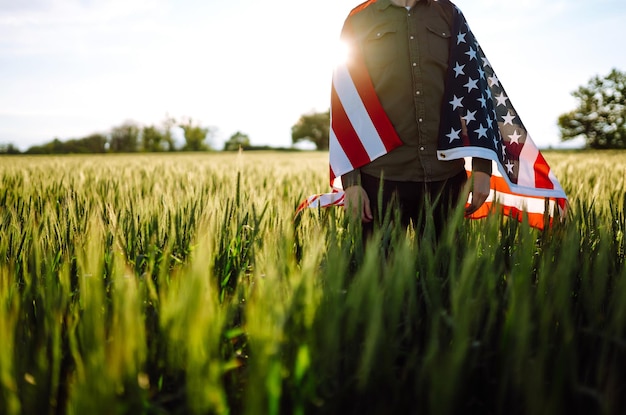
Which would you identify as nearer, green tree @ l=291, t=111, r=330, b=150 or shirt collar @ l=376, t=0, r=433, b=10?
shirt collar @ l=376, t=0, r=433, b=10

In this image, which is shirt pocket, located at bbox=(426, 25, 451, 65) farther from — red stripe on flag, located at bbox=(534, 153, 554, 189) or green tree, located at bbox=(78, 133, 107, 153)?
green tree, located at bbox=(78, 133, 107, 153)

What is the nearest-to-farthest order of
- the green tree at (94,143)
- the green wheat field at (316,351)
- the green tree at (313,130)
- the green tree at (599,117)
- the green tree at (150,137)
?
the green wheat field at (316,351), the green tree at (599,117), the green tree at (313,130), the green tree at (94,143), the green tree at (150,137)

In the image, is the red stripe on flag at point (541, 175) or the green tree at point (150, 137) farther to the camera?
the green tree at point (150, 137)

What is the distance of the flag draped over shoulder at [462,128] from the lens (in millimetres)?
1528

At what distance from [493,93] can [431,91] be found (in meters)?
0.32

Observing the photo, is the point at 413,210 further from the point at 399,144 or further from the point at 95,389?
the point at 95,389

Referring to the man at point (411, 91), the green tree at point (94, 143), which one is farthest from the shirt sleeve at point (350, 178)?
the green tree at point (94, 143)

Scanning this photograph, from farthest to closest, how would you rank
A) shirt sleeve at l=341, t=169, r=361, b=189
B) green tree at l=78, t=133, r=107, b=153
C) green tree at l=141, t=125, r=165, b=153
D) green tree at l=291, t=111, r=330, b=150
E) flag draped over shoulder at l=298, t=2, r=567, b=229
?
1. green tree at l=141, t=125, r=165, b=153
2. green tree at l=78, t=133, r=107, b=153
3. green tree at l=291, t=111, r=330, b=150
4. shirt sleeve at l=341, t=169, r=361, b=189
5. flag draped over shoulder at l=298, t=2, r=567, b=229

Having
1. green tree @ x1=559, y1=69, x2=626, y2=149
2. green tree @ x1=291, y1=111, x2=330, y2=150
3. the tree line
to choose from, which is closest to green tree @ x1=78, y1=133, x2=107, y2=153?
the tree line

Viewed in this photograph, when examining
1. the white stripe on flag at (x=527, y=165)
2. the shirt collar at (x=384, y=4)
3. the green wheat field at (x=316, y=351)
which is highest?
the shirt collar at (x=384, y=4)

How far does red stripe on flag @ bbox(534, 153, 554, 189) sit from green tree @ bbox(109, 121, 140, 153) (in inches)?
2467

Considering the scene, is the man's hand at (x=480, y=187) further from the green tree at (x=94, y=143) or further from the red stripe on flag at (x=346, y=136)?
the green tree at (x=94, y=143)

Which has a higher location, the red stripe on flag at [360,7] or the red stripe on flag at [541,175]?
the red stripe on flag at [360,7]

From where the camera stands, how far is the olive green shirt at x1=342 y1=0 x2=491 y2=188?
1.58 meters
